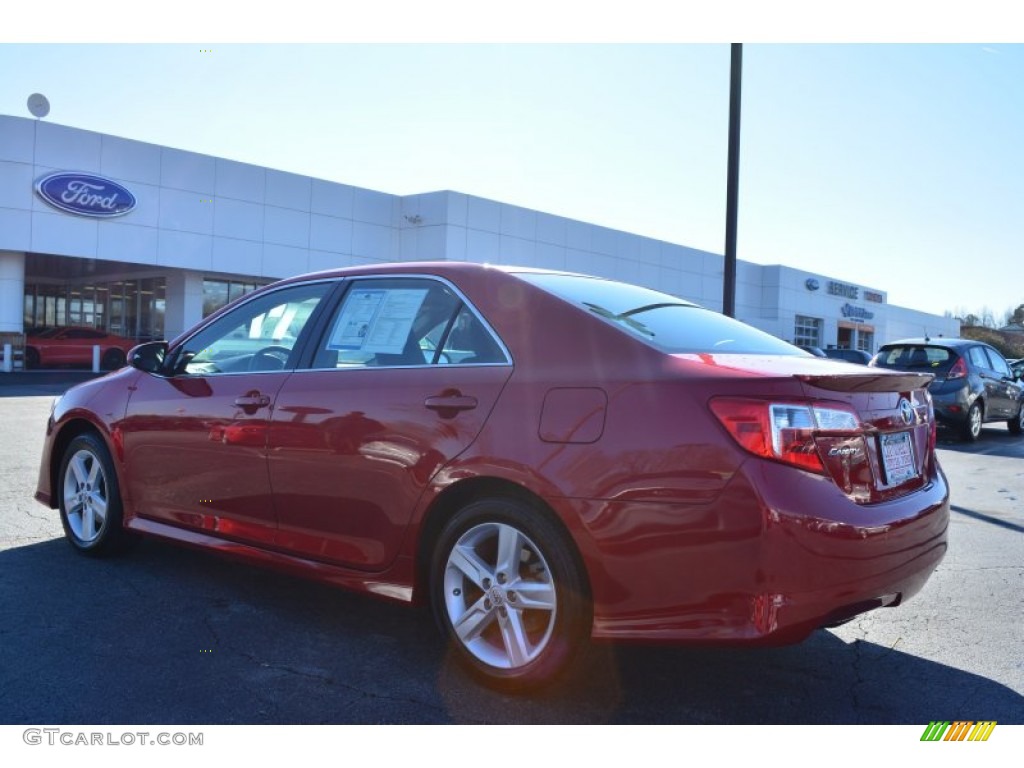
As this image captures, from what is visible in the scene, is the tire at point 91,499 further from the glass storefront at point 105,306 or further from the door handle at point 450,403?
the glass storefront at point 105,306

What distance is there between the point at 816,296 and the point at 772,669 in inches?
2354

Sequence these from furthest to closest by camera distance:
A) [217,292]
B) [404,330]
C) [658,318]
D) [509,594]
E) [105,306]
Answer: [105,306] → [217,292] → [404,330] → [658,318] → [509,594]

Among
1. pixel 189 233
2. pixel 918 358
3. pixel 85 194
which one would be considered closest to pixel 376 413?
pixel 918 358

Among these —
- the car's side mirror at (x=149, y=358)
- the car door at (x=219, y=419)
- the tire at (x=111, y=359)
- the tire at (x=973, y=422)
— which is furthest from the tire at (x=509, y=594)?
the tire at (x=111, y=359)

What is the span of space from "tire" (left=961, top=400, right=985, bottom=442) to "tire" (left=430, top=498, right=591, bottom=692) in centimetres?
1173

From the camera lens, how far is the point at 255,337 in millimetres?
4391

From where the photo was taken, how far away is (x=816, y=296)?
59.4 metres

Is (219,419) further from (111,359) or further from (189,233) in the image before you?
(189,233)

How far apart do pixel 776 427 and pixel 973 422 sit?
12.0 metres

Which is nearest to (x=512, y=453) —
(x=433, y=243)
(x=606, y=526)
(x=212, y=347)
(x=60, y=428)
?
(x=606, y=526)

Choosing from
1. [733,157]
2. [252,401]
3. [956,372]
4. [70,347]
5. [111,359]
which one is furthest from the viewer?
[111,359]

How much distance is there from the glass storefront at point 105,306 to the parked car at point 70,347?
421 cm

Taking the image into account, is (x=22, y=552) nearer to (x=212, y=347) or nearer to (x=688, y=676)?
(x=212, y=347)

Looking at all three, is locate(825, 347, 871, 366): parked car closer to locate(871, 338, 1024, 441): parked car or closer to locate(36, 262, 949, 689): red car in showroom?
locate(871, 338, 1024, 441): parked car
